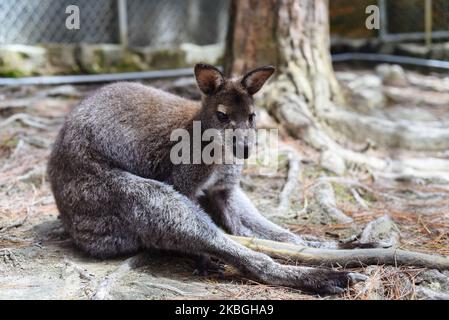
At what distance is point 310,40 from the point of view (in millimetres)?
6613

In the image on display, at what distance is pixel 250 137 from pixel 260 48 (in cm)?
256

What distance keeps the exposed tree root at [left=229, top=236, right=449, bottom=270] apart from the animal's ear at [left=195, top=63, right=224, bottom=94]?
1129 mm

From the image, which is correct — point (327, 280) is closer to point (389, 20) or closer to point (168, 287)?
point (168, 287)

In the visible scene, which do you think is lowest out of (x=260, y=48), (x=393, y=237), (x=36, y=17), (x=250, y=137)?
(x=393, y=237)

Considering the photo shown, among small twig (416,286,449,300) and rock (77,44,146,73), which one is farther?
rock (77,44,146,73)

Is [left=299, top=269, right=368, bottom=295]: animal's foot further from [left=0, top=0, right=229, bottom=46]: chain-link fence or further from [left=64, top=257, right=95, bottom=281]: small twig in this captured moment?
[left=0, top=0, right=229, bottom=46]: chain-link fence

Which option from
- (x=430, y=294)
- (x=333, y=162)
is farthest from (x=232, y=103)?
(x=333, y=162)

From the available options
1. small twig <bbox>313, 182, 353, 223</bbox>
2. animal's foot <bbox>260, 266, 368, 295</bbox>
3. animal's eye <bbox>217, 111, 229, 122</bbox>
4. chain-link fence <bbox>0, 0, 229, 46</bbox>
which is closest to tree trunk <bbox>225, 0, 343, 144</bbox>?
small twig <bbox>313, 182, 353, 223</bbox>

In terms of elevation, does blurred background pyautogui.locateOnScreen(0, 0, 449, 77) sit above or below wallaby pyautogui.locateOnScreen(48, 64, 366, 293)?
above

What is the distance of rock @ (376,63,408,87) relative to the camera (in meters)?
9.61

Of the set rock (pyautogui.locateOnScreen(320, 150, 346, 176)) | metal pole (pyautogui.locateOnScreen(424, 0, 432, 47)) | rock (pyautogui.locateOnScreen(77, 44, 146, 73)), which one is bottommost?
rock (pyautogui.locateOnScreen(320, 150, 346, 176))

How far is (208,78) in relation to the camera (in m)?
4.41
